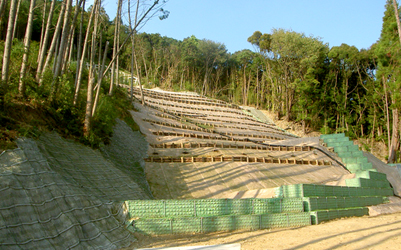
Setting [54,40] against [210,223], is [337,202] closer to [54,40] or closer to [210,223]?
[210,223]

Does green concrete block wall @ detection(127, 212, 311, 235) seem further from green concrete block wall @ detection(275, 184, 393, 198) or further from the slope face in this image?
the slope face

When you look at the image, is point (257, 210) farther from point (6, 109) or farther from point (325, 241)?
point (6, 109)

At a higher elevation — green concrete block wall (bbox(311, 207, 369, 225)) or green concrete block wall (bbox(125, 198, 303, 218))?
green concrete block wall (bbox(125, 198, 303, 218))

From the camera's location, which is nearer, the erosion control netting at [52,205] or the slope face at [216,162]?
the erosion control netting at [52,205]

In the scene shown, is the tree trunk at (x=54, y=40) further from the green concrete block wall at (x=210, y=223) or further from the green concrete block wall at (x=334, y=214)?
the green concrete block wall at (x=334, y=214)

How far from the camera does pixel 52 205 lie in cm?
567

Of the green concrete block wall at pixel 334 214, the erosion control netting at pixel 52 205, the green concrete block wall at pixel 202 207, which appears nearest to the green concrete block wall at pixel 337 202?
the green concrete block wall at pixel 334 214

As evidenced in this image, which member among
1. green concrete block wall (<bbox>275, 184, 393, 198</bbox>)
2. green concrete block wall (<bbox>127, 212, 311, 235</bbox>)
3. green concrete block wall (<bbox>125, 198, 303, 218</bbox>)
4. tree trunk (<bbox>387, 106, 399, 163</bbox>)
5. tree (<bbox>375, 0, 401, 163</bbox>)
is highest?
tree (<bbox>375, 0, 401, 163</bbox>)

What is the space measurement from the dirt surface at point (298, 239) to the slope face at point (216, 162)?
2.65 m

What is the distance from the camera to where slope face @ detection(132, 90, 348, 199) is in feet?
33.4

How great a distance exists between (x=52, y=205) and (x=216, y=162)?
7.08 meters

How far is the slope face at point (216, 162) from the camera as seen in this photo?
10195 mm

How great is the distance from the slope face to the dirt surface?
2650mm

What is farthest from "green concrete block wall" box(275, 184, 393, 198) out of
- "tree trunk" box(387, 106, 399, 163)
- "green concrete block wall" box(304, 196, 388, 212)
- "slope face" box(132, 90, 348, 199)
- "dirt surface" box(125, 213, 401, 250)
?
"tree trunk" box(387, 106, 399, 163)
